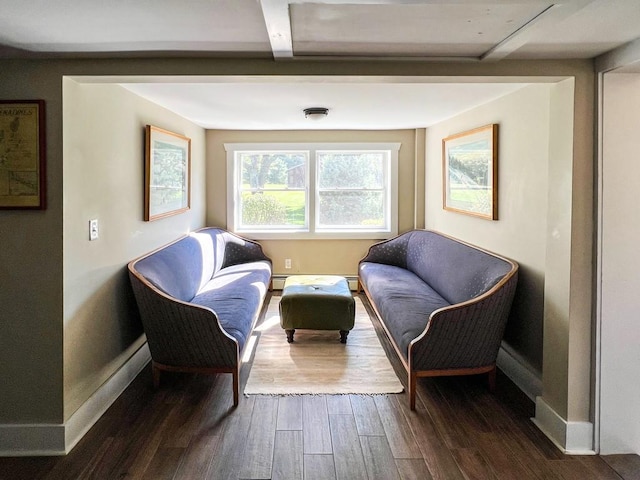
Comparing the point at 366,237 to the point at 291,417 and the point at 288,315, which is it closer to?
the point at 288,315

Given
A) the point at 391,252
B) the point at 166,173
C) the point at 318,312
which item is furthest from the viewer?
the point at 391,252

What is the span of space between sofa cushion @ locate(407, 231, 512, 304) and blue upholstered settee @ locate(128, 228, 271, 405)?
62.6 inches

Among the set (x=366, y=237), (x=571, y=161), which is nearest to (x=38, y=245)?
(x=571, y=161)

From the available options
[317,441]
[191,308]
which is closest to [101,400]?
[191,308]

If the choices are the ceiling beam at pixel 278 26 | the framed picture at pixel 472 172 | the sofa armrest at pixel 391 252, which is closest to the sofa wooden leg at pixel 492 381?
the framed picture at pixel 472 172

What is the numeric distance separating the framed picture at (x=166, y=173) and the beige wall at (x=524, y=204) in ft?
→ 8.76

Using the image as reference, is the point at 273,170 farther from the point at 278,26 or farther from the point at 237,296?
the point at 278,26

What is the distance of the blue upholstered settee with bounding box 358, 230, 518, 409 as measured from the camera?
3.05 metres

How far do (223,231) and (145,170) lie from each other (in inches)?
86.5

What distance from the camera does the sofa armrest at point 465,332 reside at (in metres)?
3.02

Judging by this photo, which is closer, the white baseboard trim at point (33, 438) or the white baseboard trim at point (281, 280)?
the white baseboard trim at point (33, 438)

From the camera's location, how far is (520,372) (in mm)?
3395

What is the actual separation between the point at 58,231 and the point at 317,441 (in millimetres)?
1711

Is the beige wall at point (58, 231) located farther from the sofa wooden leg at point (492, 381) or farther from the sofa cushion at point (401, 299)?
the sofa cushion at point (401, 299)
